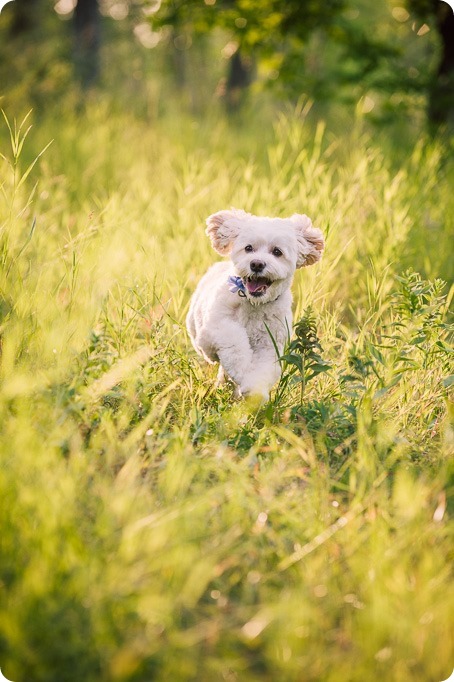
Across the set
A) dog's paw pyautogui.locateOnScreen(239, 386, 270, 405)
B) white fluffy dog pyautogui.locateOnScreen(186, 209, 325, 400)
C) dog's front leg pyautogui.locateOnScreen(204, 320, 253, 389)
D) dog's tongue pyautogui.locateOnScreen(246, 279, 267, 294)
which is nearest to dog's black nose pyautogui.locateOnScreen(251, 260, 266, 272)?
white fluffy dog pyautogui.locateOnScreen(186, 209, 325, 400)

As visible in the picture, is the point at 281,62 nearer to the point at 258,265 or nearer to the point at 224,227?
the point at 224,227

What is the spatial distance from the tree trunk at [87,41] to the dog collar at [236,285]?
10.9 m

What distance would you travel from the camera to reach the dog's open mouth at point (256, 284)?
3.56m

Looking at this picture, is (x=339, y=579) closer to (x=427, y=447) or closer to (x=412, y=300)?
(x=427, y=447)

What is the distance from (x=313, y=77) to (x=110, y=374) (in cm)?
713

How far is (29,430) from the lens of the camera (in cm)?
240

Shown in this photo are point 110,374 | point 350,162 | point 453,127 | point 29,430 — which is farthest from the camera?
point 453,127

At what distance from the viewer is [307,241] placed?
12.7ft

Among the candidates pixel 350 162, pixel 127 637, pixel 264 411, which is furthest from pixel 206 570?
pixel 350 162

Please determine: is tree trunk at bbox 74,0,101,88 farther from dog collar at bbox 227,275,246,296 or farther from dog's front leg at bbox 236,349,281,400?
dog's front leg at bbox 236,349,281,400

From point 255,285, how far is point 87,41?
1139cm

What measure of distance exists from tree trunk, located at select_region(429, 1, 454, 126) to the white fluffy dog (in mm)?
5452

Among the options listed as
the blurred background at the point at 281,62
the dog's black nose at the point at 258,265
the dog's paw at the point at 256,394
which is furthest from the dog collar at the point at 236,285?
the blurred background at the point at 281,62

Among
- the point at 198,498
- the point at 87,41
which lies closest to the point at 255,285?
the point at 198,498
